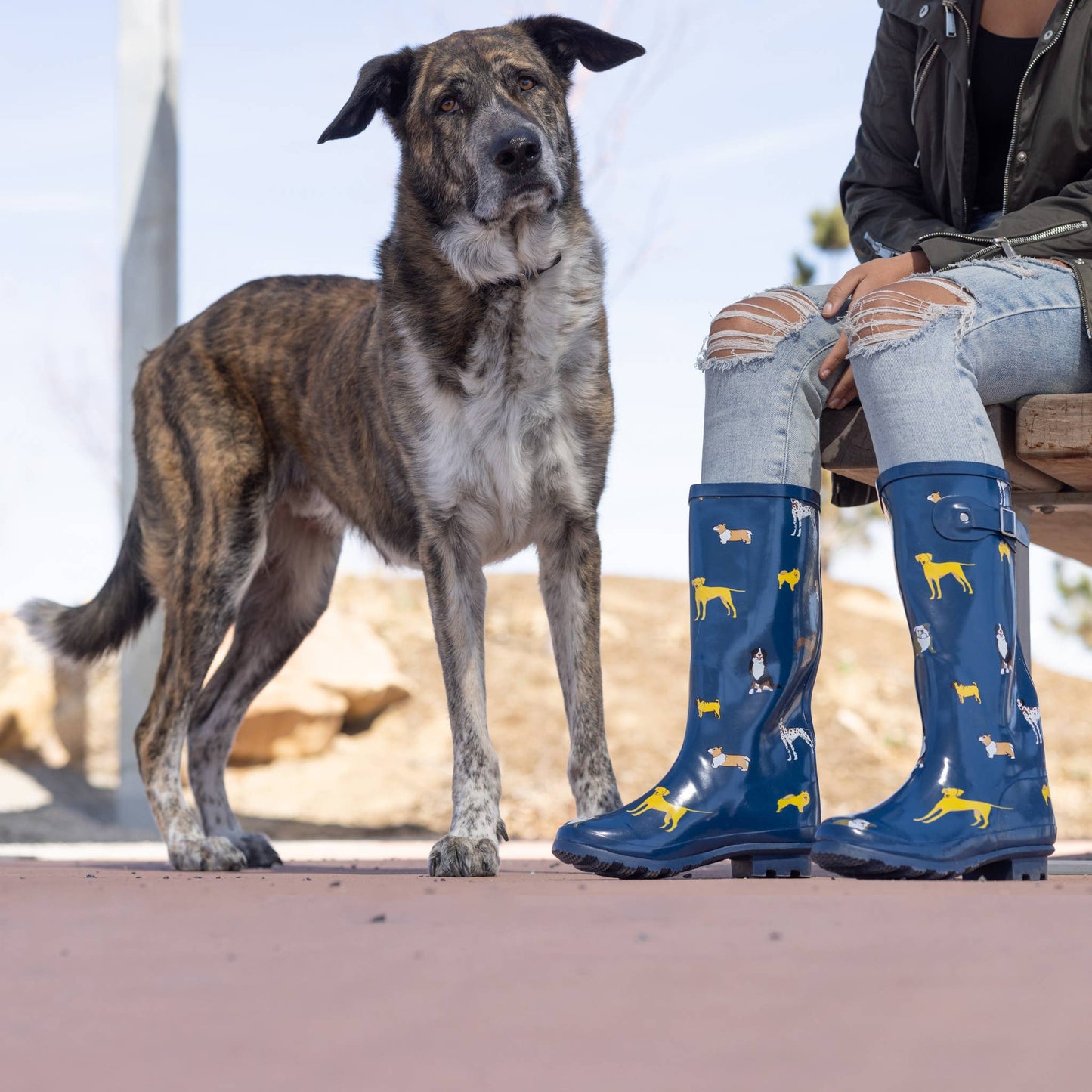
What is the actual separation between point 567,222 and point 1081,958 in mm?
2298

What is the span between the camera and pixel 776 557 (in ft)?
7.58

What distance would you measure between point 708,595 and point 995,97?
48.5 inches

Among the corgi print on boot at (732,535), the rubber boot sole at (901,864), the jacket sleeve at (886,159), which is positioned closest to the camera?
the rubber boot sole at (901,864)

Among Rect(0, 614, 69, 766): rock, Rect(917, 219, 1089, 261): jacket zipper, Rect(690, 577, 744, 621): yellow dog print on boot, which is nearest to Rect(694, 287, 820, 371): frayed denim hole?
Rect(917, 219, 1089, 261): jacket zipper

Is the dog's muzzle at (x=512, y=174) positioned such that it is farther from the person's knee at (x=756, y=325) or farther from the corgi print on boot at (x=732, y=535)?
the corgi print on boot at (x=732, y=535)

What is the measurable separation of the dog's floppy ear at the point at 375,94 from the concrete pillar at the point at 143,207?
3936 mm

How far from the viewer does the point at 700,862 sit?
224 centimetres

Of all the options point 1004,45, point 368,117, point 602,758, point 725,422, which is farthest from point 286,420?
point 1004,45

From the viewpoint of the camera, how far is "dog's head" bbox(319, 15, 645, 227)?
3.09m

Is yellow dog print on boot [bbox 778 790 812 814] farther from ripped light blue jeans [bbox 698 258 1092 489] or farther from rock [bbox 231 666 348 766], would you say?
rock [bbox 231 666 348 766]

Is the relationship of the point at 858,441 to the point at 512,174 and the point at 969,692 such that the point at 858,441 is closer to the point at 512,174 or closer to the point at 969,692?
the point at 969,692

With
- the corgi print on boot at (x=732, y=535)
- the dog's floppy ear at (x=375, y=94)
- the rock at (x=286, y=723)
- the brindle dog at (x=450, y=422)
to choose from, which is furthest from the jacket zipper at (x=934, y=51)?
the rock at (x=286, y=723)

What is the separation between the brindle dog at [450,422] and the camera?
3049 mm

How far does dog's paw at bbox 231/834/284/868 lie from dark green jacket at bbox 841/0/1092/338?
7.35ft
